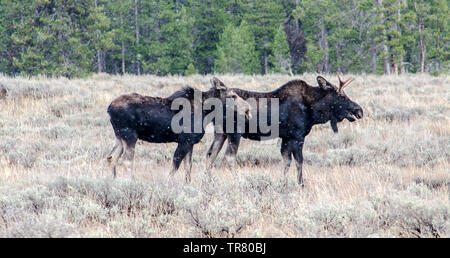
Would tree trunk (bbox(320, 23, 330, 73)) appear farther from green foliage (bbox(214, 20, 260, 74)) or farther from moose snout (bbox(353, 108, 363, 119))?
moose snout (bbox(353, 108, 363, 119))

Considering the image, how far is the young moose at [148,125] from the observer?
25.5 feet

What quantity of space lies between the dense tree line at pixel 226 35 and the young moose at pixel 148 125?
24241 millimetres

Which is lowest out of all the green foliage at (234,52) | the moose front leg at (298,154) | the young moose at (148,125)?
the moose front leg at (298,154)

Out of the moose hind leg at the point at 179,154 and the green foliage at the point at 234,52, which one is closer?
the moose hind leg at the point at 179,154

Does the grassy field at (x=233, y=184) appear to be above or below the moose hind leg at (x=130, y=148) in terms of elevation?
below

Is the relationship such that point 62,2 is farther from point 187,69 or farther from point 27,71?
point 187,69

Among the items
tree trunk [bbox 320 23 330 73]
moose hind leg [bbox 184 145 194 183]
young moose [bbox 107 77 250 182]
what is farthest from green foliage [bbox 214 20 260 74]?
moose hind leg [bbox 184 145 194 183]

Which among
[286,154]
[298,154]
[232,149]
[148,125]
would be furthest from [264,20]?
[148,125]

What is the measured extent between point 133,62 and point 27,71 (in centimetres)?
1950

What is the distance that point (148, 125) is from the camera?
788 cm

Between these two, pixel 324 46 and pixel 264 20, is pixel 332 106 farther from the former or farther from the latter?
pixel 324 46

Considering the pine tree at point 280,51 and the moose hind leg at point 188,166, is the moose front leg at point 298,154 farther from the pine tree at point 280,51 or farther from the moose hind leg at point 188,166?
the pine tree at point 280,51

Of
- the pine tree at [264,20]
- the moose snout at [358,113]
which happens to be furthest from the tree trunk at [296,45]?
the moose snout at [358,113]
